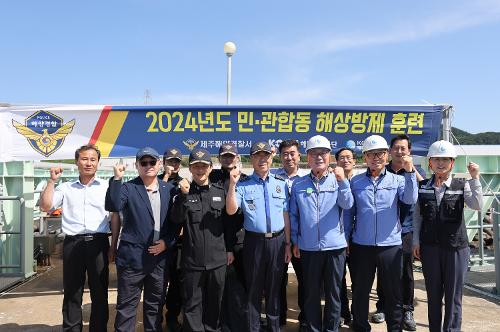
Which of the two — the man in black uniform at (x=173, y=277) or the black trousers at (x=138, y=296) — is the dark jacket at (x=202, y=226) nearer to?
the black trousers at (x=138, y=296)

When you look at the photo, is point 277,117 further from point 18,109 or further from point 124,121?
point 18,109

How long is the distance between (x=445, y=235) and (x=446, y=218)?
16 centimetres

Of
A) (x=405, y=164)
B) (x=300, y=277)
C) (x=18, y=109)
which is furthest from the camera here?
(x=18, y=109)

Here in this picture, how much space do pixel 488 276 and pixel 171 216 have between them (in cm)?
564

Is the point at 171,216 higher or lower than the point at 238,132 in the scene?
lower

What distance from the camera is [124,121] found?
19.0ft

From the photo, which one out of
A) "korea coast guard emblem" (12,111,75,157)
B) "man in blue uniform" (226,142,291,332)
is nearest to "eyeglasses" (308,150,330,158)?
"man in blue uniform" (226,142,291,332)

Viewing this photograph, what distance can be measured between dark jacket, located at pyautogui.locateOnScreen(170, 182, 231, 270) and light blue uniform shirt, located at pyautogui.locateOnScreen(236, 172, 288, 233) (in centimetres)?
22

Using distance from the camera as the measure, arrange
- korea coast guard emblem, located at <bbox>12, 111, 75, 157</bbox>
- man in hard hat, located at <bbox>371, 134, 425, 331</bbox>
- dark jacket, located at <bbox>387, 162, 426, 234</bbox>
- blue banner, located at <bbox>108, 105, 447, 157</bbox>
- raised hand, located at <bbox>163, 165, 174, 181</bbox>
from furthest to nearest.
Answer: blue banner, located at <bbox>108, 105, 447, 157</bbox>
korea coast guard emblem, located at <bbox>12, 111, 75, 157</bbox>
raised hand, located at <bbox>163, 165, 174, 181</bbox>
man in hard hat, located at <bbox>371, 134, 425, 331</bbox>
dark jacket, located at <bbox>387, 162, 426, 234</bbox>

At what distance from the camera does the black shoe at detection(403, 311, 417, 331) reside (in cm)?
425

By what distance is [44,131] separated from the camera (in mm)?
5688

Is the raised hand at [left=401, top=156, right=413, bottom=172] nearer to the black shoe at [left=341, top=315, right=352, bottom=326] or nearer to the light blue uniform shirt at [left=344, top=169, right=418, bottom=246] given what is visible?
the light blue uniform shirt at [left=344, top=169, right=418, bottom=246]

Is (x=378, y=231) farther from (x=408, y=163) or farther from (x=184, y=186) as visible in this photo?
(x=184, y=186)

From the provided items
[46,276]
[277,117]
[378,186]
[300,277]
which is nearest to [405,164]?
[378,186]
